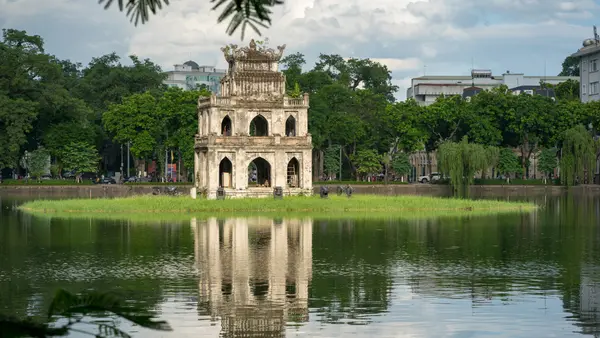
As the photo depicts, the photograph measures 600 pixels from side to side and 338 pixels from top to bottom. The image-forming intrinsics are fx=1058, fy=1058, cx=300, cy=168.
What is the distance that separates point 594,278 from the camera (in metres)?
31.0

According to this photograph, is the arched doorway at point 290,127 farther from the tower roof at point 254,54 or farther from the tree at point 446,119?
the tree at point 446,119

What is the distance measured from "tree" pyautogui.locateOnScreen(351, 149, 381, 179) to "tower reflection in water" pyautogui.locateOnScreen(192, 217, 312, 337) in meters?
60.6

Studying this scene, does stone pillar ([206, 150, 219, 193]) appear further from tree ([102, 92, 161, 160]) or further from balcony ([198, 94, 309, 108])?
tree ([102, 92, 161, 160])

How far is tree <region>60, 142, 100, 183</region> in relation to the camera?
111750 mm

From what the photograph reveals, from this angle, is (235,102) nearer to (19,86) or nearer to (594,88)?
(19,86)

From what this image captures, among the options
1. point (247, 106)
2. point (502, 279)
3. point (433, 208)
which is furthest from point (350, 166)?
point (502, 279)

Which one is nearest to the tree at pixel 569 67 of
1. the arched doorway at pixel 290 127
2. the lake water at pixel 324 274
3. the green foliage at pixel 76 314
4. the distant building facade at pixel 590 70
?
the distant building facade at pixel 590 70

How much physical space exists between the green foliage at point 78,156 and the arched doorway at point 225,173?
3806cm

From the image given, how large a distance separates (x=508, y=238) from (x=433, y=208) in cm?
1955

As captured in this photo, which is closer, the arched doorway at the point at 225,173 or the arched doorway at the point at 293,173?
the arched doorway at the point at 293,173

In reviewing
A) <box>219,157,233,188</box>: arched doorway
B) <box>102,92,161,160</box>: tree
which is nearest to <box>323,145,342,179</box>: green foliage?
<box>102,92,161,160</box>: tree

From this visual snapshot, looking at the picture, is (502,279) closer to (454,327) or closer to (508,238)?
(454,327)

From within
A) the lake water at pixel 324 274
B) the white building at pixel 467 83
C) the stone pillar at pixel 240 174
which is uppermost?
the white building at pixel 467 83

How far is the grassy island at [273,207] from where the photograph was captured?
202 feet
